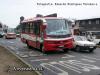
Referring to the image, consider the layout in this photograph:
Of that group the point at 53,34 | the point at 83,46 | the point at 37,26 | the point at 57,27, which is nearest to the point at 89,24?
the point at 83,46

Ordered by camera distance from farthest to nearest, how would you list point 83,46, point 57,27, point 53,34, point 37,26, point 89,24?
point 89,24
point 83,46
point 37,26
point 57,27
point 53,34

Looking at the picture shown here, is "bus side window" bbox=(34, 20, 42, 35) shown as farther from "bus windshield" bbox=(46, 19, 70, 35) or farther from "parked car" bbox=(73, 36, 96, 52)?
"parked car" bbox=(73, 36, 96, 52)

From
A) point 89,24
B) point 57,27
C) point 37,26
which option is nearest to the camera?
point 57,27

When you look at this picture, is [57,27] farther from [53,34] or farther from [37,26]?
[37,26]

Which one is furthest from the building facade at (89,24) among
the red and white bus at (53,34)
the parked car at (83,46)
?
the red and white bus at (53,34)

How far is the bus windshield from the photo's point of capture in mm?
21797

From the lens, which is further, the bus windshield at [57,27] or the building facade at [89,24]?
the building facade at [89,24]

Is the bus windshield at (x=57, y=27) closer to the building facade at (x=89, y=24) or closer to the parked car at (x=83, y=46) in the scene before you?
the parked car at (x=83, y=46)

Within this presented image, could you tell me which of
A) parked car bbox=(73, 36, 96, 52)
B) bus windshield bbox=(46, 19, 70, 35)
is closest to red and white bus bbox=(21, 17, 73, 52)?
bus windshield bbox=(46, 19, 70, 35)

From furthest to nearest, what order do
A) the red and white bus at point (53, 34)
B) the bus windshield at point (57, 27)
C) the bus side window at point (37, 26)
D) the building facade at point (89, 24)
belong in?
the building facade at point (89, 24)
the bus side window at point (37, 26)
the bus windshield at point (57, 27)
the red and white bus at point (53, 34)

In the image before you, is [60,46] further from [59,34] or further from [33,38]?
[33,38]

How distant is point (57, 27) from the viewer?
2209cm

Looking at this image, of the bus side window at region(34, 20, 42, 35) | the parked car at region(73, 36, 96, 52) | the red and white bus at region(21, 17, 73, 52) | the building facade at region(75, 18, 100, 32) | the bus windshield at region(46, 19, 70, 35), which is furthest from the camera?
the building facade at region(75, 18, 100, 32)

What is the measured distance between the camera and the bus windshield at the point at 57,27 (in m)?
21.8
